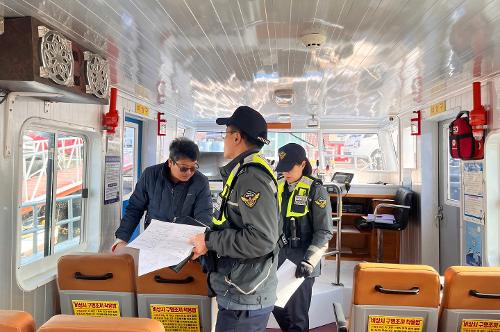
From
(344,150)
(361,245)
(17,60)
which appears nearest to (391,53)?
(17,60)

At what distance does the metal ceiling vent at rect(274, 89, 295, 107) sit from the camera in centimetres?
422

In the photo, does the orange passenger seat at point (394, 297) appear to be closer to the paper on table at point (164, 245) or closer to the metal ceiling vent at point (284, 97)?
the paper on table at point (164, 245)

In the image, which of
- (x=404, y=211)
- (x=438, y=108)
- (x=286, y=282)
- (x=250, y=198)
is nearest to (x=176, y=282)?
(x=286, y=282)

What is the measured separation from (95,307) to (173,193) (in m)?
0.86

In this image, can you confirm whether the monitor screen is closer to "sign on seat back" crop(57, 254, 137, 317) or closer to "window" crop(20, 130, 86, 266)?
"window" crop(20, 130, 86, 266)

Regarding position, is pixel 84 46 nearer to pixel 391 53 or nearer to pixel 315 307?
pixel 391 53

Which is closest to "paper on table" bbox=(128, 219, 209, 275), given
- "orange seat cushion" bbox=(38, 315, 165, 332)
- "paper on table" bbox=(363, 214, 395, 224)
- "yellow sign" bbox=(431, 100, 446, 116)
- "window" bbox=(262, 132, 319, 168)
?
"orange seat cushion" bbox=(38, 315, 165, 332)

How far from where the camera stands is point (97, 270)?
1.97 meters

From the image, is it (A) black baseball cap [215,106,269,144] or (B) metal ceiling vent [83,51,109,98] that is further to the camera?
(B) metal ceiling vent [83,51,109,98]

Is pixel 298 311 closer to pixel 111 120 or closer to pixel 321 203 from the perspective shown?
pixel 321 203

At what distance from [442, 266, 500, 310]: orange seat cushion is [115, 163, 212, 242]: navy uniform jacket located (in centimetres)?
145

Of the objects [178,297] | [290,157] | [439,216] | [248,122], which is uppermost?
[248,122]

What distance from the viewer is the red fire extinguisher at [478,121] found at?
3320 millimetres

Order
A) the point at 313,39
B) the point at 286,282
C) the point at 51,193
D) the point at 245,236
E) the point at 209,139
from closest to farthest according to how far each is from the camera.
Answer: the point at 245,236, the point at 286,282, the point at 313,39, the point at 51,193, the point at 209,139
